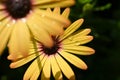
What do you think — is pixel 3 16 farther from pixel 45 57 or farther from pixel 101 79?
pixel 101 79

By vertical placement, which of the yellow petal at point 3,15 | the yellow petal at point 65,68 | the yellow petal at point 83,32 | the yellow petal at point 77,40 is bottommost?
the yellow petal at point 65,68

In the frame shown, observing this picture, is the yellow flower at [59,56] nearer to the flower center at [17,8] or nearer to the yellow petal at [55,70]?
the yellow petal at [55,70]

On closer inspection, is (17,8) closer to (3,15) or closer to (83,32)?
(3,15)

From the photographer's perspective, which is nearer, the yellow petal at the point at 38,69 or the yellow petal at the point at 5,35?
the yellow petal at the point at 5,35

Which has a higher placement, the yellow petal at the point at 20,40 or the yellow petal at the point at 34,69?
the yellow petal at the point at 20,40

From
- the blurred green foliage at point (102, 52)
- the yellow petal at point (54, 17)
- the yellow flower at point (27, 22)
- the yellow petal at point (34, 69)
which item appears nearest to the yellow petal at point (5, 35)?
the yellow flower at point (27, 22)

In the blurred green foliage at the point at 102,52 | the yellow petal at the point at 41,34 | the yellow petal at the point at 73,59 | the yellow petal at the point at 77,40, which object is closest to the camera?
the yellow petal at the point at 41,34


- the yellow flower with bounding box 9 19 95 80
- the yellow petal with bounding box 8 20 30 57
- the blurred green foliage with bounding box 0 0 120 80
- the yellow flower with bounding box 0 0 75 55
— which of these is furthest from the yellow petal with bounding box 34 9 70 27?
the blurred green foliage with bounding box 0 0 120 80

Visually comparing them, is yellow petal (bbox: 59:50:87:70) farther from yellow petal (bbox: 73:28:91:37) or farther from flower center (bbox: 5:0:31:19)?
flower center (bbox: 5:0:31:19)
